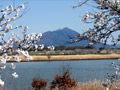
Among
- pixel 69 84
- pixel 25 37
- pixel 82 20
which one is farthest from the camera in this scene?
pixel 69 84

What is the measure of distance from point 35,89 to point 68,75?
1361 millimetres

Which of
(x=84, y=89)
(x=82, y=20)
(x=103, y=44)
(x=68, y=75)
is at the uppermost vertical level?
(x=82, y=20)

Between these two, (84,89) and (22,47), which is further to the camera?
(84,89)

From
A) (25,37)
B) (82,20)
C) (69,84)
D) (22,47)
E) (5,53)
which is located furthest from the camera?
(69,84)

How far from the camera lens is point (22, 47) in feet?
13.3

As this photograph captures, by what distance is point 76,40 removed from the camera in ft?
14.4

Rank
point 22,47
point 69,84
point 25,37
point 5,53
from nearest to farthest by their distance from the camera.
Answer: point 5,53, point 22,47, point 25,37, point 69,84

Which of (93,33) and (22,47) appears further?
(93,33)

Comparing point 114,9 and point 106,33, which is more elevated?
point 114,9

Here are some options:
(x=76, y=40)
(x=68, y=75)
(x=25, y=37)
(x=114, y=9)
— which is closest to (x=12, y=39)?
(x=25, y=37)

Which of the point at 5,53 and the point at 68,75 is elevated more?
the point at 5,53

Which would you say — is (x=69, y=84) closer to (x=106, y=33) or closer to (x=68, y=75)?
(x=68, y=75)

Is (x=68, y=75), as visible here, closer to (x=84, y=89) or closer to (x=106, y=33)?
(x=84, y=89)

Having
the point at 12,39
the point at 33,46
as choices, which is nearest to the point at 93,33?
the point at 33,46
